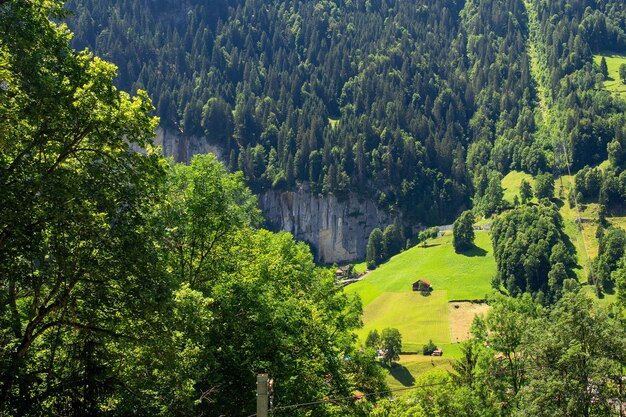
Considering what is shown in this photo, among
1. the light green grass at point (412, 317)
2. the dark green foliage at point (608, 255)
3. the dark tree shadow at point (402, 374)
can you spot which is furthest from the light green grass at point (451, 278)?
the dark tree shadow at point (402, 374)

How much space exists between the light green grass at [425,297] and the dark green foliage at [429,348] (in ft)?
6.20

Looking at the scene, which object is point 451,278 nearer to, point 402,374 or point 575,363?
point 402,374

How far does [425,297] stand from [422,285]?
631 centimetres

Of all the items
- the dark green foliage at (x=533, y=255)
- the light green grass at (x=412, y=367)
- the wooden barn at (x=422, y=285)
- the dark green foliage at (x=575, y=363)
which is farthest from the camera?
the wooden barn at (x=422, y=285)

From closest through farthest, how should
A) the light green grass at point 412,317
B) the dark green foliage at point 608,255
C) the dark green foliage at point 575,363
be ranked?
the dark green foliage at point 575,363 < the light green grass at point 412,317 < the dark green foliage at point 608,255

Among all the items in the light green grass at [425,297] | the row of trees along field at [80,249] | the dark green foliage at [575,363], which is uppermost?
the light green grass at [425,297]

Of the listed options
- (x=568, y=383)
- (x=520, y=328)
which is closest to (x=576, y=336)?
(x=568, y=383)

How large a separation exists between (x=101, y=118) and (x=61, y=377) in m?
7.68

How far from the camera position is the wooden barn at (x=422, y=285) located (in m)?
179

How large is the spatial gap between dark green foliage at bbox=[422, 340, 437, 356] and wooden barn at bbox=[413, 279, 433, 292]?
39465 mm

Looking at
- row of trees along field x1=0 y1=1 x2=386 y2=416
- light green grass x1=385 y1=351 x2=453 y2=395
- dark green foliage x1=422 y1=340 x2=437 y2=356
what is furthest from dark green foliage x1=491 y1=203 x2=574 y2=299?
row of trees along field x1=0 y1=1 x2=386 y2=416

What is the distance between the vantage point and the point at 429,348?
138 meters

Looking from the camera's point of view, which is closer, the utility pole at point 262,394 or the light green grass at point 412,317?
the utility pole at point 262,394

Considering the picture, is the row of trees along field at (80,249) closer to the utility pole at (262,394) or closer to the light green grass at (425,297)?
the utility pole at (262,394)
